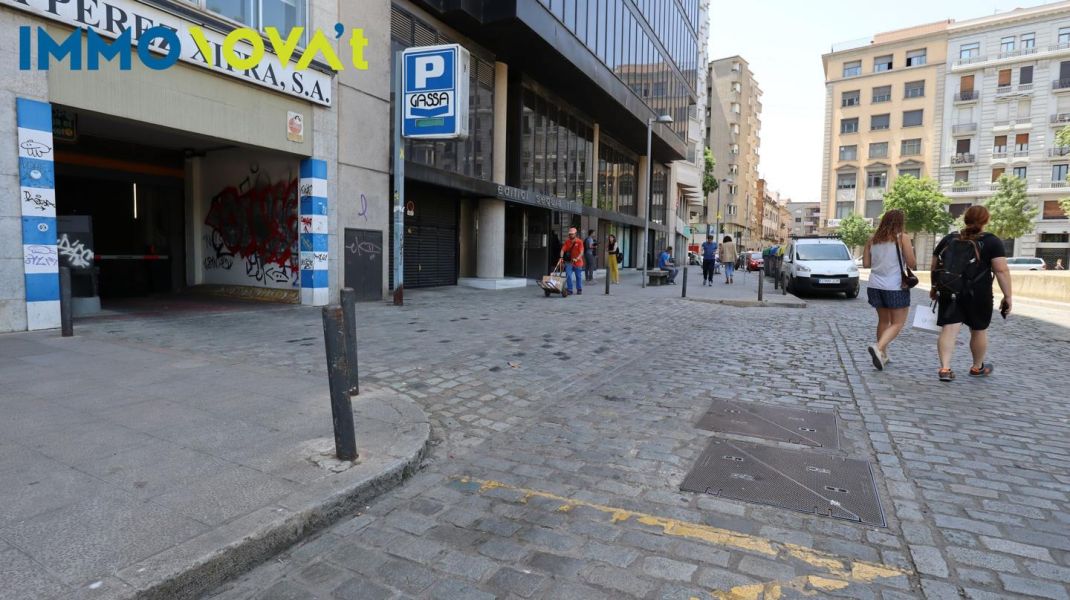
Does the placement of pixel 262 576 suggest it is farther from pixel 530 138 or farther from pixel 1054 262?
pixel 1054 262

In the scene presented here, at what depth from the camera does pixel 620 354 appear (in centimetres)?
761

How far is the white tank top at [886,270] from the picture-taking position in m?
6.59

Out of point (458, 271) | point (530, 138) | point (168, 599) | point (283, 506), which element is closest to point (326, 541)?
point (283, 506)

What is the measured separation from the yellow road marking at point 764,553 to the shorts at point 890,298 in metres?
4.74

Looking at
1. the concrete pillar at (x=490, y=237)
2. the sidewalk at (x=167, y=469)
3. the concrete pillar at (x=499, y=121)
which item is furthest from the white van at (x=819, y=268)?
the sidewalk at (x=167, y=469)

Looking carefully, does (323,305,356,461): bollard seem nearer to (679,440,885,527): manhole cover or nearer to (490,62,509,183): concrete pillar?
(679,440,885,527): manhole cover

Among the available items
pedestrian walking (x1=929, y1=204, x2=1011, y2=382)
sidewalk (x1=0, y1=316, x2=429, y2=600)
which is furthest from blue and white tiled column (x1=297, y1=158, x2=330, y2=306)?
pedestrian walking (x1=929, y1=204, x2=1011, y2=382)

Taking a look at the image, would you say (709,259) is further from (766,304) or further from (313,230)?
(313,230)

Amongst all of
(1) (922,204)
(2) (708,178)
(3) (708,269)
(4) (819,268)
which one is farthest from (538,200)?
(2) (708,178)

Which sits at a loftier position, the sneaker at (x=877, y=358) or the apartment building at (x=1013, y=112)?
the apartment building at (x=1013, y=112)

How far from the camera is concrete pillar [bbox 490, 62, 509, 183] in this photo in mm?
17922

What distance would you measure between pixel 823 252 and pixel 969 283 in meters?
12.8

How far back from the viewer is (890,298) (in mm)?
6613

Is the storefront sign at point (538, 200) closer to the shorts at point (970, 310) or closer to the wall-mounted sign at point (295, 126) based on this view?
the wall-mounted sign at point (295, 126)
